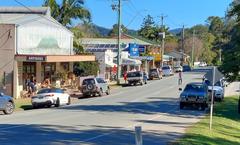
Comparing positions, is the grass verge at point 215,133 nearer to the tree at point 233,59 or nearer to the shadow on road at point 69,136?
the shadow on road at point 69,136

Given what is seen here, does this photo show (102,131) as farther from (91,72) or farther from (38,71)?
(91,72)

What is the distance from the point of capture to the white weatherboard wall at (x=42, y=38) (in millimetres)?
49000

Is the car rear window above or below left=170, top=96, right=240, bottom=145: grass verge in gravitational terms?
above

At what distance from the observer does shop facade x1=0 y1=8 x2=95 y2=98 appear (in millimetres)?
46562

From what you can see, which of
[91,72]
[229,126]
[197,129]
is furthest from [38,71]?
[197,129]

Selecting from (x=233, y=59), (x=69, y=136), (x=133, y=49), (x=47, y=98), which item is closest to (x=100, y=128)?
(x=69, y=136)

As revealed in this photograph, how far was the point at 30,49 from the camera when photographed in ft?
166

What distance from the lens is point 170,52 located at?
579 feet

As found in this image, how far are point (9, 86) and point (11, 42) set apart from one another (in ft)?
11.7

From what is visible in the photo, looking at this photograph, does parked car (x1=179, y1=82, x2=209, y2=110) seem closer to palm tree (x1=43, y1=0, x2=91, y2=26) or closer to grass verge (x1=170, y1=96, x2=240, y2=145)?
grass verge (x1=170, y1=96, x2=240, y2=145)

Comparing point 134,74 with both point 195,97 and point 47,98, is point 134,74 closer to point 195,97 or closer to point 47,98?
point 47,98

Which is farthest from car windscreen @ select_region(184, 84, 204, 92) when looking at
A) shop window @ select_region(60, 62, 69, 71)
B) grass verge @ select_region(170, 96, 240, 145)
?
shop window @ select_region(60, 62, 69, 71)

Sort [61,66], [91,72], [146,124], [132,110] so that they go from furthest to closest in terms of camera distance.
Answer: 1. [91,72]
2. [61,66]
3. [132,110]
4. [146,124]

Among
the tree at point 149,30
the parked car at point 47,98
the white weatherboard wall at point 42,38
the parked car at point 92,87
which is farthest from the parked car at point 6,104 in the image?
the tree at point 149,30
